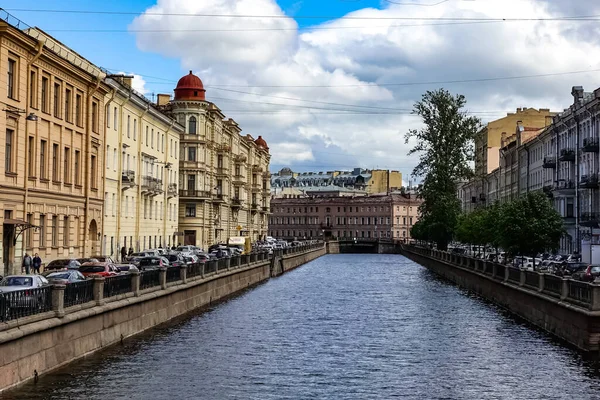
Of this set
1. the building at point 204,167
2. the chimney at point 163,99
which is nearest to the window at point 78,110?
the building at point 204,167

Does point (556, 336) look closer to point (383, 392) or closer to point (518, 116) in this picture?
point (383, 392)

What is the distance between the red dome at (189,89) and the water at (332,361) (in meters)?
53.4

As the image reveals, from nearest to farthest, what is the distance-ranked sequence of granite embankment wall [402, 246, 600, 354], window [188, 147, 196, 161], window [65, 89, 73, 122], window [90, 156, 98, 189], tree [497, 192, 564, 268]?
1. granite embankment wall [402, 246, 600, 354]
2. window [65, 89, 73, 122]
3. tree [497, 192, 564, 268]
4. window [90, 156, 98, 189]
5. window [188, 147, 196, 161]

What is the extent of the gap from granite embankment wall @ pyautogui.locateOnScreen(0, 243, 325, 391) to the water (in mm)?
413

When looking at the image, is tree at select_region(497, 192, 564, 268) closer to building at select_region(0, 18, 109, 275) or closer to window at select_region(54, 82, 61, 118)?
building at select_region(0, 18, 109, 275)

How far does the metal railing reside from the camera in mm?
28119

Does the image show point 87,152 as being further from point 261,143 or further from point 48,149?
point 261,143

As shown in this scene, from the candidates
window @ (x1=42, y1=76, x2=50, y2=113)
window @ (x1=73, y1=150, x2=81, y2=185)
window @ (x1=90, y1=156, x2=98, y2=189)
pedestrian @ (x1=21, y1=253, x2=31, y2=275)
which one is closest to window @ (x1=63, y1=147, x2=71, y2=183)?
window @ (x1=73, y1=150, x2=81, y2=185)

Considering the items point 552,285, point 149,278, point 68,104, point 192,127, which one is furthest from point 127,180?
point 552,285

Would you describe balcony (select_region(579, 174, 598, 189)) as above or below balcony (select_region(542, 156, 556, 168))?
below

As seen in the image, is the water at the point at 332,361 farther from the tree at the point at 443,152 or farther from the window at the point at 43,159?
the tree at the point at 443,152

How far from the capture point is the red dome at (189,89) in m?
94.6

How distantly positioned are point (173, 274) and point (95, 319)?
1274 cm

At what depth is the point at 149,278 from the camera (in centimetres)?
3428
